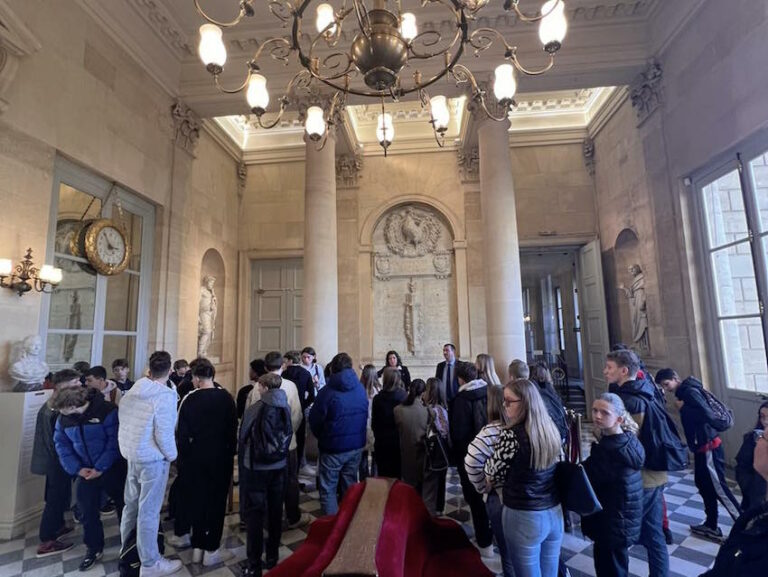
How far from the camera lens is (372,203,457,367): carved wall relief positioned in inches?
338

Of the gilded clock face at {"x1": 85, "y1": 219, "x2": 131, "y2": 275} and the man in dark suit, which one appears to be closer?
the gilded clock face at {"x1": 85, "y1": 219, "x2": 131, "y2": 275}

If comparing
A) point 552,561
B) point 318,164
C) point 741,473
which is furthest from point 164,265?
point 741,473

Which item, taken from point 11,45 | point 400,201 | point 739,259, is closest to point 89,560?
point 11,45

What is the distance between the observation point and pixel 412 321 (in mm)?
8594

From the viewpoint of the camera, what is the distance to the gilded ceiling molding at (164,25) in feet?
18.0

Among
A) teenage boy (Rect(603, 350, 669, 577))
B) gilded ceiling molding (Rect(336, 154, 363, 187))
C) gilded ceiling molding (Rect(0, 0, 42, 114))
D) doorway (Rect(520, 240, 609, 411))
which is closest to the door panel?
doorway (Rect(520, 240, 609, 411))

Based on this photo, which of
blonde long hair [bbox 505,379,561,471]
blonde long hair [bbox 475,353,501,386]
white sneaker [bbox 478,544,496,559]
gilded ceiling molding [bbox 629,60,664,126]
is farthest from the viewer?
gilded ceiling molding [bbox 629,60,664,126]

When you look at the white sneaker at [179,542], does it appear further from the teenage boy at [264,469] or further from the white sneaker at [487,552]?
the white sneaker at [487,552]

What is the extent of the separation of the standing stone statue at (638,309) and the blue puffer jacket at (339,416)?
5511 millimetres

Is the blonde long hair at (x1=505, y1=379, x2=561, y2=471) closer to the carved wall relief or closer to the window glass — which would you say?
the window glass

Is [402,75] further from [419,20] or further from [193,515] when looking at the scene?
[193,515]

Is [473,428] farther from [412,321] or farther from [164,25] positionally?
[164,25]

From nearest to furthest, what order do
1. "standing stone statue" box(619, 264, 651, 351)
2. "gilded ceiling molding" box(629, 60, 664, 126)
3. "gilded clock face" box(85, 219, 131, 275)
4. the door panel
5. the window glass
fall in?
1. the window glass
2. "gilded clock face" box(85, 219, 131, 275)
3. "gilded ceiling molding" box(629, 60, 664, 126)
4. "standing stone statue" box(619, 264, 651, 351)
5. the door panel

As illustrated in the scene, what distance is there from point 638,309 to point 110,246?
801cm
